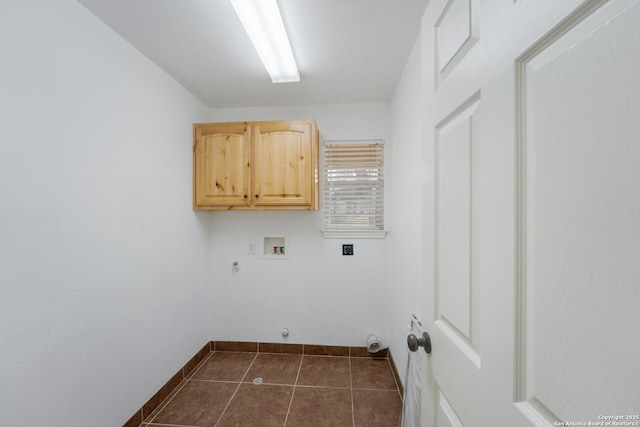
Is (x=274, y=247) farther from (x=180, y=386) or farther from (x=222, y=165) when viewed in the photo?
(x=180, y=386)

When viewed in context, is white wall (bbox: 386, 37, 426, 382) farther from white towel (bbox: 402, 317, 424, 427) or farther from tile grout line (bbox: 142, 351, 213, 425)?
tile grout line (bbox: 142, 351, 213, 425)

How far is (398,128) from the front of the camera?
2023 millimetres

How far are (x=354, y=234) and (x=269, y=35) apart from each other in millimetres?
1688

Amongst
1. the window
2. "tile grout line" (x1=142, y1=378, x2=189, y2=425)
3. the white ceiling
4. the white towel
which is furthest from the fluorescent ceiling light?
"tile grout line" (x1=142, y1=378, x2=189, y2=425)

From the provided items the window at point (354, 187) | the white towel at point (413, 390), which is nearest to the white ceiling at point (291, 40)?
the window at point (354, 187)

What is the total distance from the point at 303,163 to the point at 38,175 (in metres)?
1.52

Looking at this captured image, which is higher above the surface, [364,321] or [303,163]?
[303,163]

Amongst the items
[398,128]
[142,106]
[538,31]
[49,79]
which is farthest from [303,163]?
[538,31]

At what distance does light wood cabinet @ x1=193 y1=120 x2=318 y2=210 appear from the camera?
209 cm

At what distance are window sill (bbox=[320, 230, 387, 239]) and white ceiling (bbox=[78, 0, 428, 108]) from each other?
1.27 meters

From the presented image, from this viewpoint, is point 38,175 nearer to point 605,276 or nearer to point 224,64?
point 224,64

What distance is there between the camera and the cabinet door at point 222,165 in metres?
2.12

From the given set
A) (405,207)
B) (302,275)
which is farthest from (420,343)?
(302,275)

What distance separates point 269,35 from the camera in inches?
54.0
